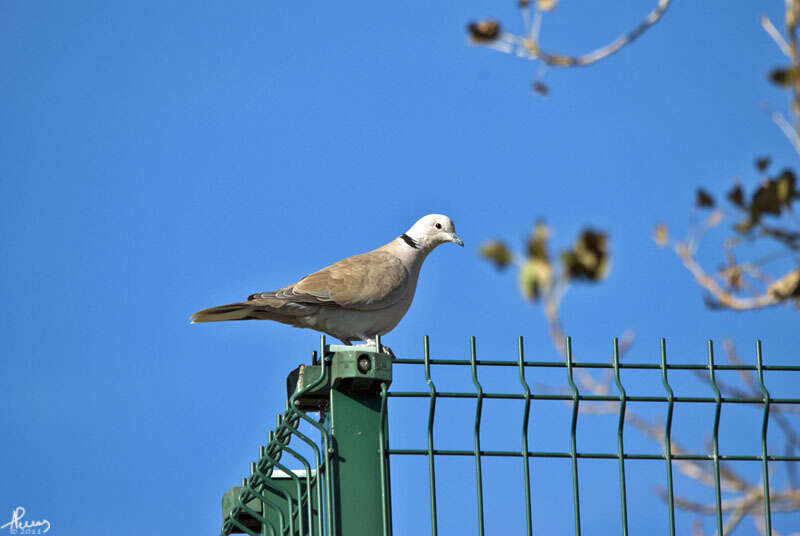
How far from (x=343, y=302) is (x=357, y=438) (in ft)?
11.6

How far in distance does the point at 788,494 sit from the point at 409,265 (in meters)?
6.01

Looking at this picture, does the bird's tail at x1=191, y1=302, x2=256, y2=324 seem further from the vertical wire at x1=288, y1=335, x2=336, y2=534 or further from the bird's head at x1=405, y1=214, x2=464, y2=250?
the vertical wire at x1=288, y1=335, x2=336, y2=534

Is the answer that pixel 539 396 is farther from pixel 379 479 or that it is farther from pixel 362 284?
pixel 362 284

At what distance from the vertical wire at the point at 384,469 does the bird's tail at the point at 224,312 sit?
329cm

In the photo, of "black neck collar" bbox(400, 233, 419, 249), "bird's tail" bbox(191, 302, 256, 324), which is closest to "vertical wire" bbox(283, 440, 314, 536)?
"bird's tail" bbox(191, 302, 256, 324)

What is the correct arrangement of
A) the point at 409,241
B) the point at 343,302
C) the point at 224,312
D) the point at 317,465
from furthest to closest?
the point at 409,241
the point at 343,302
the point at 224,312
the point at 317,465

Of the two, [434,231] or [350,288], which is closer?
[350,288]

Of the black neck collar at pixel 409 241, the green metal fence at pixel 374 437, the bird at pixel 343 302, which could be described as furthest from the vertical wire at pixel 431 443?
the black neck collar at pixel 409 241

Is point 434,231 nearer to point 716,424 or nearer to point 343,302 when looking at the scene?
point 343,302

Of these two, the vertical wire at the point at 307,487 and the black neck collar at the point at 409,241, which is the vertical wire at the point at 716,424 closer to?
the vertical wire at the point at 307,487

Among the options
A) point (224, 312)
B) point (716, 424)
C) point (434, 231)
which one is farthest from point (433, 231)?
point (716, 424)

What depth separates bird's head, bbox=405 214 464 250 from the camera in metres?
8.95

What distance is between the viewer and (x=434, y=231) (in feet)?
29.6

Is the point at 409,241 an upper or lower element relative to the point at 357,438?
upper
